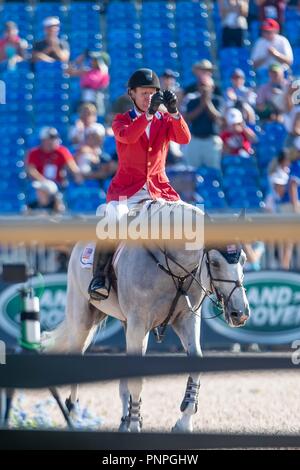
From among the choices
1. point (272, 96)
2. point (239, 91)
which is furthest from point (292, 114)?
point (239, 91)

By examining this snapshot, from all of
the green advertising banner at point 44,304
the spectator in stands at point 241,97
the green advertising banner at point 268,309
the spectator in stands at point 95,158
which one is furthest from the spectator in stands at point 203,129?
the green advertising banner at point 44,304

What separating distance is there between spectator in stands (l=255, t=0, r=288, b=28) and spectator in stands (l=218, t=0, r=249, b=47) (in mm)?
219

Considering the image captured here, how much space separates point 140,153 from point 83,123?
6.03 m

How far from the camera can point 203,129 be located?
12.5m

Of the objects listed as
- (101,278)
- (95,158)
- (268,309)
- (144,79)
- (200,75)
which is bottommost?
(268,309)

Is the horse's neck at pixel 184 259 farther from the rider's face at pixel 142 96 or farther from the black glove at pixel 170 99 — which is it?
the rider's face at pixel 142 96

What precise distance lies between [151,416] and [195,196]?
4.34m

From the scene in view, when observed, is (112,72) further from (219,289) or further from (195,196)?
(219,289)

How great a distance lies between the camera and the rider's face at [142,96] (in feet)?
21.9

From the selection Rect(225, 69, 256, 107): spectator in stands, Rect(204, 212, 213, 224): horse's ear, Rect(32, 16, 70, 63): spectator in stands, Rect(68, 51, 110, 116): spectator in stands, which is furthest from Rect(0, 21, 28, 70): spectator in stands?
Rect(204, 212, 213, 224): horse's ear

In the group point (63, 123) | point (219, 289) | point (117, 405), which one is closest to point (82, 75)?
point (63, 123)

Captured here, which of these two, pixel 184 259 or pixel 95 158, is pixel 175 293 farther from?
pixel 95 158

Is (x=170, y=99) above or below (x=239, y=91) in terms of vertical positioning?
above
